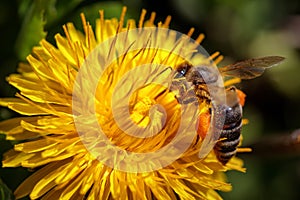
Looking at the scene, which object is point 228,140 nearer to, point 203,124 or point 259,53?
point 203,124

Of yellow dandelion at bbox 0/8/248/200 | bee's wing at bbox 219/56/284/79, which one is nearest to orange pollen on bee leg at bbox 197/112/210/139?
yellow dandelion at bbox 0/8/248/200

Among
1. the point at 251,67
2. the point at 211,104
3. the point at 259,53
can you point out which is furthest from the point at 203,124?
the point at 259,53

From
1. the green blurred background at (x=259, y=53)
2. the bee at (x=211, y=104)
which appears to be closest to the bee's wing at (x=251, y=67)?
the bee at (x=211, y=104)

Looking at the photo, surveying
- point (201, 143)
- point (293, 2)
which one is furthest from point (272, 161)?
point (201, 143)

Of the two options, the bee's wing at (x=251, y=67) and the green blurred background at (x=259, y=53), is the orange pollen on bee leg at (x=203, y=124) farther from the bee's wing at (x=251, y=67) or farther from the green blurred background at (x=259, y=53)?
the green blurred background at (x=259, y=53)

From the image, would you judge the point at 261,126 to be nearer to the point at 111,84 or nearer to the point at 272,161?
the point at 272,161

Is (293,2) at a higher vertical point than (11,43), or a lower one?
higher
